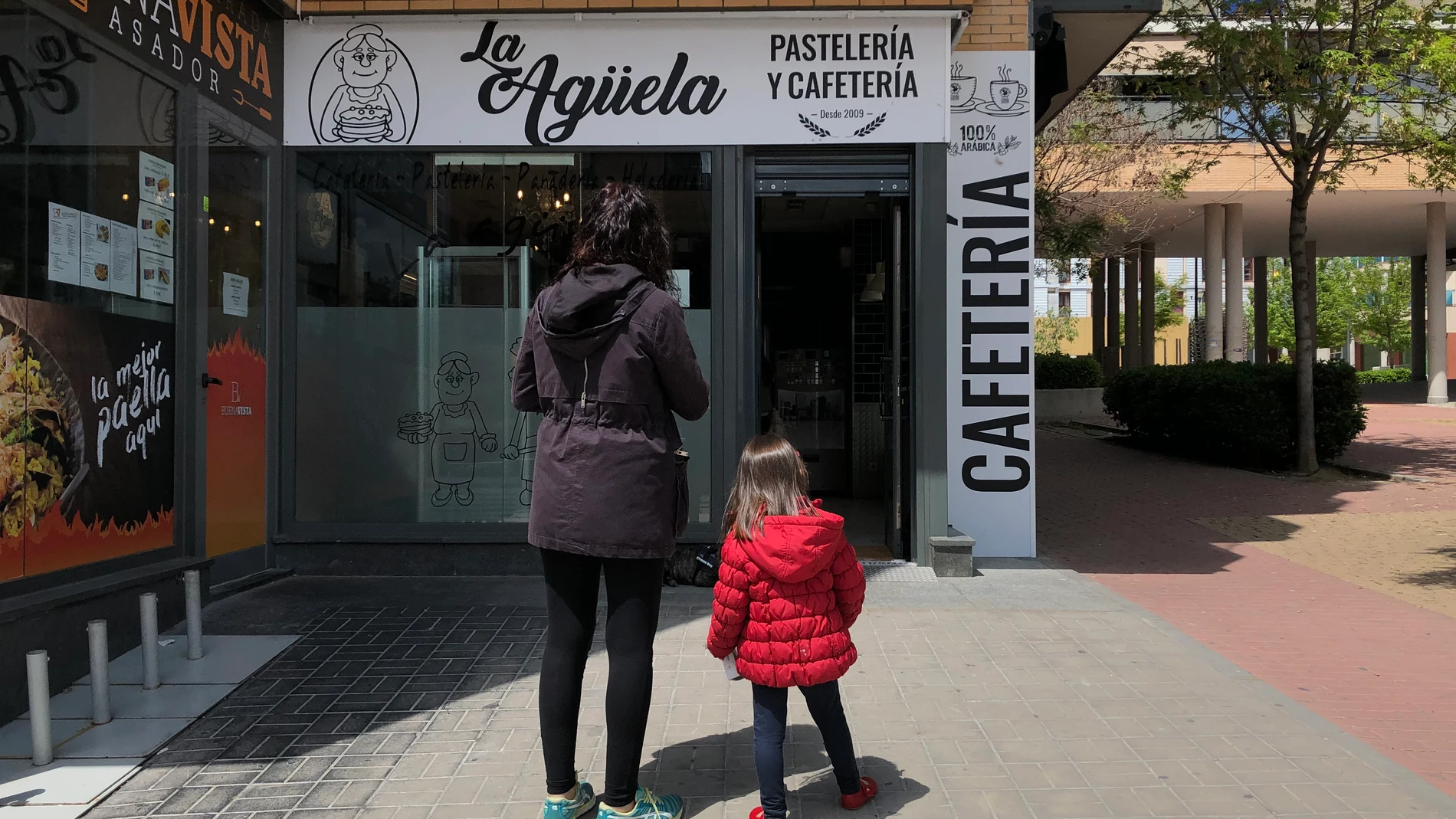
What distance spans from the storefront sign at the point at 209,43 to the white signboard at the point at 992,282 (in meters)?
4.67

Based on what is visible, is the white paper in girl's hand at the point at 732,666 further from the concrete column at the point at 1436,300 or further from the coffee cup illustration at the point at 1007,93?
the concrete column at the point at 1436,300

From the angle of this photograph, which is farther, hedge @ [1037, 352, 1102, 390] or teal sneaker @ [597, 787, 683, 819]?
hedge @ [1037, 352, 1102, 390]

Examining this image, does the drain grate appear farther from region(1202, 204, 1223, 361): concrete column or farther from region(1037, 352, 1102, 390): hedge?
region(1202, 204, 1223, 361): concrete column

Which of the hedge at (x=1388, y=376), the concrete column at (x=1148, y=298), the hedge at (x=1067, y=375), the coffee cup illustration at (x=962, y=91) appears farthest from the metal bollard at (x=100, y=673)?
the hedge at (x=1388, y=376)

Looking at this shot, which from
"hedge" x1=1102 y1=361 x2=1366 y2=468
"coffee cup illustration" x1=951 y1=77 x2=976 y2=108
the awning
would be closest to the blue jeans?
"coffee cup illustration" x1=951 y1=77 x2=976 y2=108

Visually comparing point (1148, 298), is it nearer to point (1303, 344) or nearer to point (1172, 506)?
point (1303, 344)

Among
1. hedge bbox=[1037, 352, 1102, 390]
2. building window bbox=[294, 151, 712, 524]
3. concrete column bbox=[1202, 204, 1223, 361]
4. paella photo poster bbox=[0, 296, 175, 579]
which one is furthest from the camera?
hedge bbox=[1037, 352, 1102, 390]

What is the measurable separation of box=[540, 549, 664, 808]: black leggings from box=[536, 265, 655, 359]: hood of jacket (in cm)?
62

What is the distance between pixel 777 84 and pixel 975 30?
1707 millimetres

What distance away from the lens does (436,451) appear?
671cm

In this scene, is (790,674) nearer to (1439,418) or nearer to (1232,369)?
(1232,369)

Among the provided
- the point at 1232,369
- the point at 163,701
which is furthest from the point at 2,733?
the point at 1232,369

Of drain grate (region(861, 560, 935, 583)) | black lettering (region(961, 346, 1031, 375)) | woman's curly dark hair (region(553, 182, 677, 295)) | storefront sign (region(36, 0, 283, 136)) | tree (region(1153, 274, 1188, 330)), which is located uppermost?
tree (region(1153, 274, 1188, 330))

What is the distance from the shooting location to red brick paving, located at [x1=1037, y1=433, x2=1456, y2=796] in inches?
166
